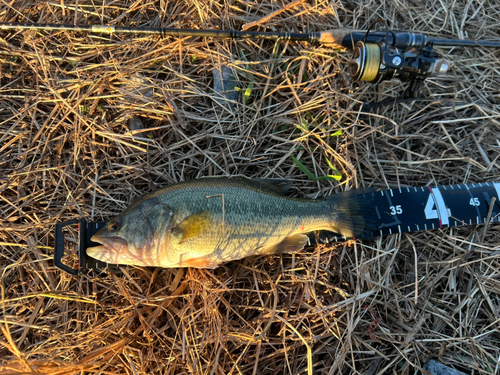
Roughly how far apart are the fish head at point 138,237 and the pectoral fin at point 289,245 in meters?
0.92

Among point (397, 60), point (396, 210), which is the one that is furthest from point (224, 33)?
point (396, 210)

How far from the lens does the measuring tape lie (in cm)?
287

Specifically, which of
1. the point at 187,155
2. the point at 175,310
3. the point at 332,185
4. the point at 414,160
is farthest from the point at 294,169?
the point at 175,310

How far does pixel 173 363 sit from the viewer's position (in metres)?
2.59

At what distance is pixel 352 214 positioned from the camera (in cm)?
269

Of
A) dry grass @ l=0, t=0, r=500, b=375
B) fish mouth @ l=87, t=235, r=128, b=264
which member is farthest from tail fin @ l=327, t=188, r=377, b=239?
fish mouth @ l=87, t=235, r=128, b=264

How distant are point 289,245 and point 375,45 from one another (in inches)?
82.1

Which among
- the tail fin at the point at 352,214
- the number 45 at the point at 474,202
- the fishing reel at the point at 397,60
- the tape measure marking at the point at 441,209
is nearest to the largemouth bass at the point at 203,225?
the tail fin at the point at 352,214

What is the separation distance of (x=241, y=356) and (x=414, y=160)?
2711 millimetres

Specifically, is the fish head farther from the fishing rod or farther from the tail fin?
the fishing rod

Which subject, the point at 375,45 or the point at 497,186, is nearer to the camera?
the point at 375,45

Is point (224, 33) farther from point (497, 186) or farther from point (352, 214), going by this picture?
point (497, 186)

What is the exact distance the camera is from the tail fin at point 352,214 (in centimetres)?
267

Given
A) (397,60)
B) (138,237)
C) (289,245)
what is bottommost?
(289,245)
